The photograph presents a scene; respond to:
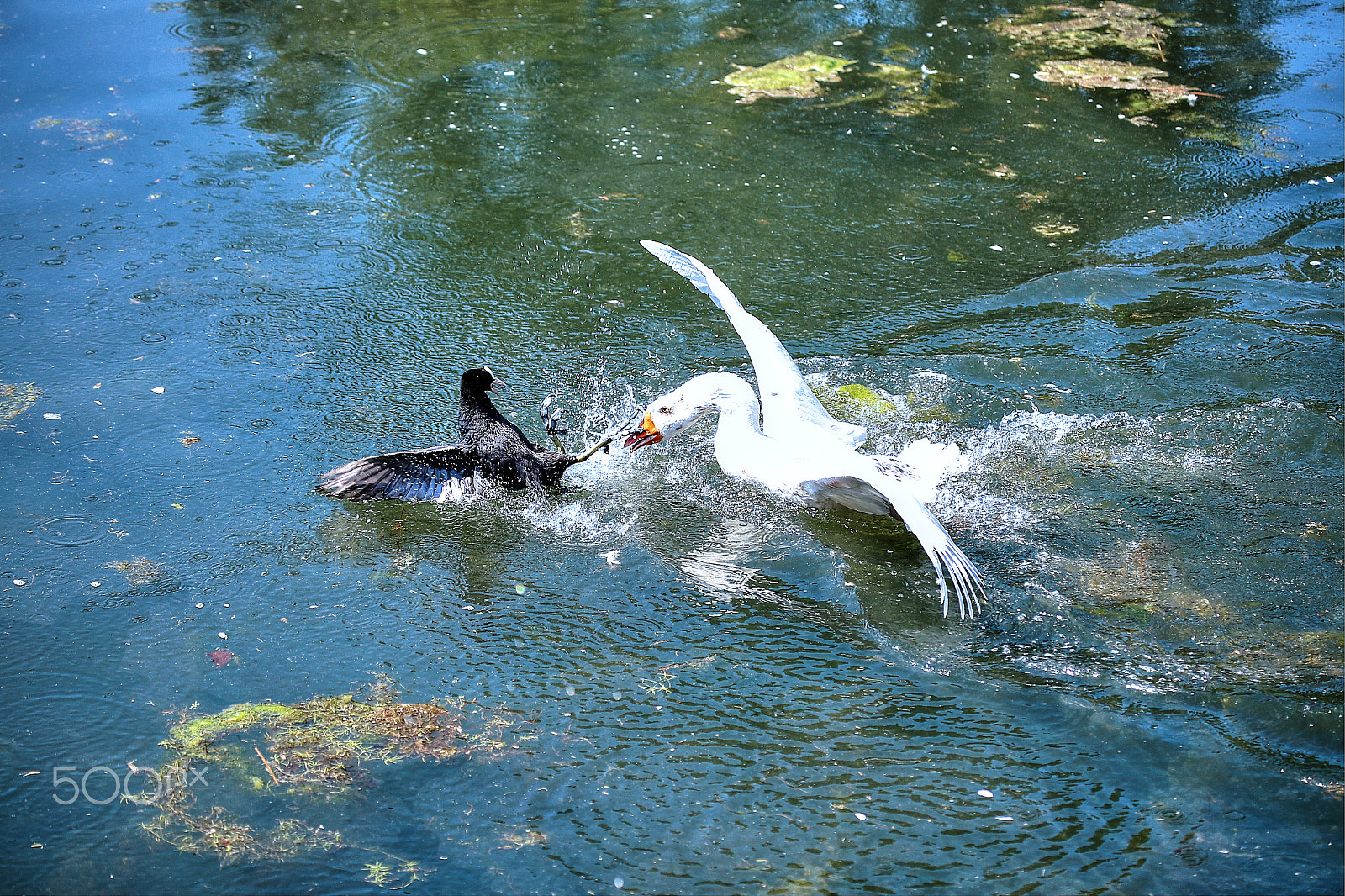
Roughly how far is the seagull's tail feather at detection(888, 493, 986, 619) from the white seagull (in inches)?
8.7

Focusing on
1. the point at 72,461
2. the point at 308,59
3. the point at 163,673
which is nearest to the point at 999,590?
the point at 163,673

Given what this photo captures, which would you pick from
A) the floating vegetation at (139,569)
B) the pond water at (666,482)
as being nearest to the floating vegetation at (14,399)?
the pond water at (666,482)

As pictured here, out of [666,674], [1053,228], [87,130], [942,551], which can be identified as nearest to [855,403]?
[942,551]

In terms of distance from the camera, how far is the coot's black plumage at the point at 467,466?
4.43m

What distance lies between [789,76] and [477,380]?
5.77 m

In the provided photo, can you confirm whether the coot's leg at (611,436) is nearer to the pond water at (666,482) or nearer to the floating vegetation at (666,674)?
the pond water at (666,482)

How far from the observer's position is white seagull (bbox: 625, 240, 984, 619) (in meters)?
4.39

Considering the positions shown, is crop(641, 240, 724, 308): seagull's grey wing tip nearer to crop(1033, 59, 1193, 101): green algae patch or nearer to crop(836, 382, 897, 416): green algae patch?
crop(836, 382, 897, 416): green algae patch

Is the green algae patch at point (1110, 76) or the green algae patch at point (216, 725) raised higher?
the green algae patch at point (1110, 76)

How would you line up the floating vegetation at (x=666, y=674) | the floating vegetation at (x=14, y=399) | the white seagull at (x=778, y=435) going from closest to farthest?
the floating vegetation at (x=666, y=674) → the white seagull at (x=778, y=435) → the floating vegetation at (x=14, y=399)

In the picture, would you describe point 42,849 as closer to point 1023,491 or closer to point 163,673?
point 163,673

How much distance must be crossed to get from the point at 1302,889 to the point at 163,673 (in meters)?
3.80

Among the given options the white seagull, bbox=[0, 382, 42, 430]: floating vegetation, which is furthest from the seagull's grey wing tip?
bbox=[0, 382, 42, 430]: floating vegetation

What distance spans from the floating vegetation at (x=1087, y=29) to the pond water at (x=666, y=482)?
1.17 meters
